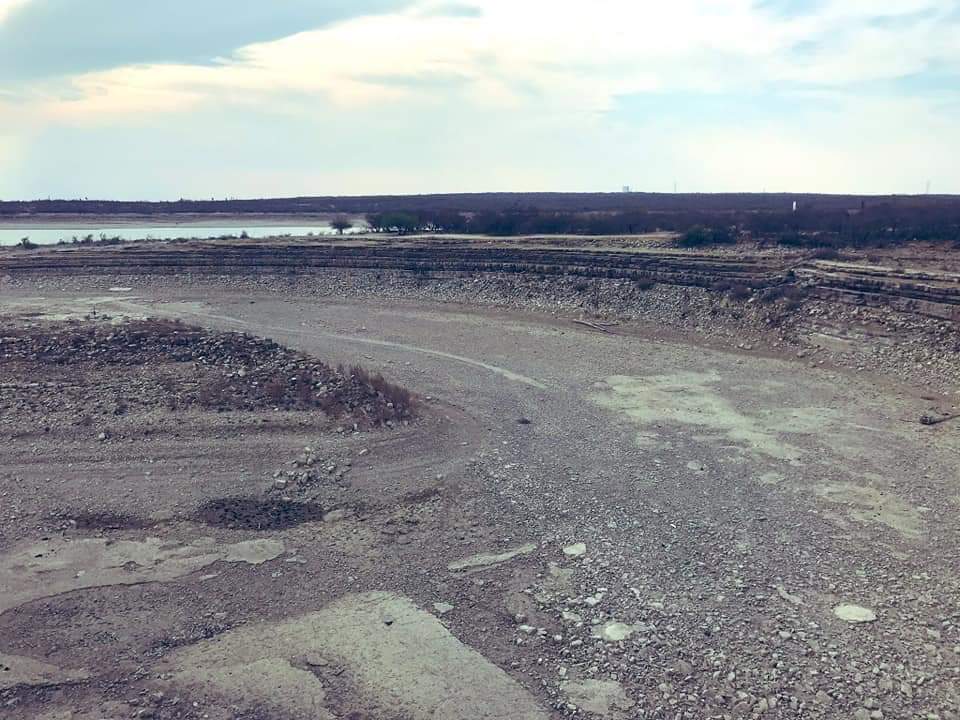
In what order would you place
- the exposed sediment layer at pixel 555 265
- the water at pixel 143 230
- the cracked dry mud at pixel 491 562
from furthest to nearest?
the water at pixel 143 230, the exposed sediment layer at pixel 555 265, the cracked dry mud at pixel 491 562

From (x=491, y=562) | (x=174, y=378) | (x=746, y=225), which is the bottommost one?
(x=491, y=562)

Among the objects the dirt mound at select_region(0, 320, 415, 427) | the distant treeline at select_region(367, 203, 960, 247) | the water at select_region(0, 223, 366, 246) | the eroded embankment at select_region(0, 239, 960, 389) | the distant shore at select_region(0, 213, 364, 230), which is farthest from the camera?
the distant shore at select_region(0, 213, 364, 230)

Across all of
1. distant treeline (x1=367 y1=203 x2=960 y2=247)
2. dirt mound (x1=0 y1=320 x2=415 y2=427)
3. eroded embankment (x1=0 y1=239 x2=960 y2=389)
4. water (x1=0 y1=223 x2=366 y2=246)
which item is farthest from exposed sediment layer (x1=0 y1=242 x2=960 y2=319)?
water (x1=0 y1=223 x2=366 y2=246)

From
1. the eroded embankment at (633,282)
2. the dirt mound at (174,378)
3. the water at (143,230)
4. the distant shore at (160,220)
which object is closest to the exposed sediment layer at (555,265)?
the eroded embankment at (633,282)

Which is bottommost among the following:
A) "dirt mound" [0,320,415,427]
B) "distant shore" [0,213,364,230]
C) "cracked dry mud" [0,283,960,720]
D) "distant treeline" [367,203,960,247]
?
"cracked dry mud" [0,283,960,720]

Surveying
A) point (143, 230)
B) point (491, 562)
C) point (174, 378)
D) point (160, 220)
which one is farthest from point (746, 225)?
point (160, 220)

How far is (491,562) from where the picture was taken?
1085 cm

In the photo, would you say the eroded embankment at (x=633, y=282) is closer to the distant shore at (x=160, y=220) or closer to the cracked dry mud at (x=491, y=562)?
the cracked dry mud at (x=491, y=562)

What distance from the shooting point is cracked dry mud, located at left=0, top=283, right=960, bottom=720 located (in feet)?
27.2

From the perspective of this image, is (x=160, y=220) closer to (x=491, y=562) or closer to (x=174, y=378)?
(x=174, y=378)

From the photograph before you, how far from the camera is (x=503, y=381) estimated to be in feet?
67.3

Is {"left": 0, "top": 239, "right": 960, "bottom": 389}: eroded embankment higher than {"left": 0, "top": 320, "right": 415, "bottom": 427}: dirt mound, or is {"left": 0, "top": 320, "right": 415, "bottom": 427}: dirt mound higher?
{"left": 0, "top": 239, "right": 960, "bottom": 389}: eroded embankment

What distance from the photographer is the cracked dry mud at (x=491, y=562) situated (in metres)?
8.30

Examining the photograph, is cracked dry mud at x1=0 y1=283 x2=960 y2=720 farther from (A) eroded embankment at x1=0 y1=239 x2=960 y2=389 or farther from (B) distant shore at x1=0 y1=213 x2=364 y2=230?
(B) distant shore at x1=0 y1=213 x2=364 y2=230
